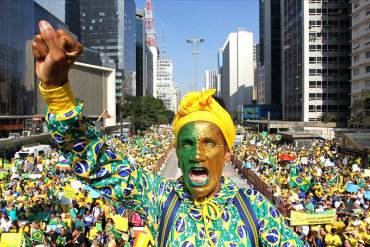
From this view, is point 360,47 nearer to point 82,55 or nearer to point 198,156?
point 82,55

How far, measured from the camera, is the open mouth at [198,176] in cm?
258

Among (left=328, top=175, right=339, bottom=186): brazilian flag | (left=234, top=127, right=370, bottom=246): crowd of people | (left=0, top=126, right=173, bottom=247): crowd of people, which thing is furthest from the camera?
(left=328, top=175, right=339, bottom=186): brazilian flag

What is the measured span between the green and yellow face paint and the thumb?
37.9 inches

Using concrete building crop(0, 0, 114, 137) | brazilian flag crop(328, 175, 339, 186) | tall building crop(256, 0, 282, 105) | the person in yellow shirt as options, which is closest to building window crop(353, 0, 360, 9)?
concrete building crop(0, 0, 114, 137)

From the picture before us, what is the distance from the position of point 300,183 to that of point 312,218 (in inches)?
253

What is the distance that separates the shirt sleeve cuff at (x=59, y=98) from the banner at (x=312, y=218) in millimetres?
8460

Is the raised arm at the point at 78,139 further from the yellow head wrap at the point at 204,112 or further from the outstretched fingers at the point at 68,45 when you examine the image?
the yellow head wrap at the point at 204,112

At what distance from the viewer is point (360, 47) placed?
55312mm

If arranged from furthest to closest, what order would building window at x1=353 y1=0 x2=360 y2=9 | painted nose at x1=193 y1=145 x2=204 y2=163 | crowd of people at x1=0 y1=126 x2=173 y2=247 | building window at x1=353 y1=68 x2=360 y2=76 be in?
building window at x1=353 y1=68 x2=360 y2=76
building window at x1=353 y1=0 x2=360 y2=9
crowd of people at x1=0 y1=126 x2=173 y2=247
painted nose at x1=193 y1=145 x2=204 y2=163

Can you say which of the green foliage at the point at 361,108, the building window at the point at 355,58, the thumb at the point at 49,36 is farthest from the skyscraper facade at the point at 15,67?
the thumb at the point at 49,36

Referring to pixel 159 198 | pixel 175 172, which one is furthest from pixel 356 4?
pixel 159 198

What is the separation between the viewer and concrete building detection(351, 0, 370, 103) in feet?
175

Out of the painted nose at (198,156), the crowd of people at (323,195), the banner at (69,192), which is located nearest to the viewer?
the painted nose at (198,156)

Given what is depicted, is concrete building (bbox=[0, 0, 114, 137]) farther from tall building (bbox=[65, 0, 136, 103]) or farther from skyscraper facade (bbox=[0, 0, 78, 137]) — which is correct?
tall building (bbox=[65, 0, 136, 103])
